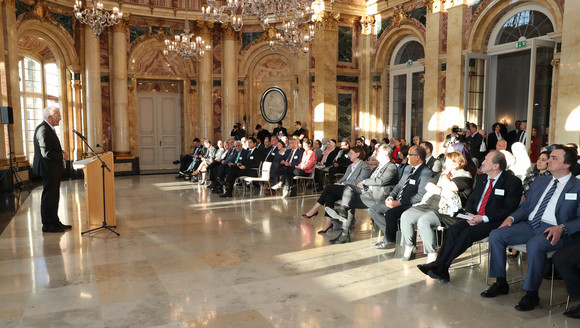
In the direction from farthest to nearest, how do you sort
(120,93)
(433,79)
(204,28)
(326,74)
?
(204,28) < (120,93) < (326,74) < (433,79)

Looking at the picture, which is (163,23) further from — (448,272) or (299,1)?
(448,272)

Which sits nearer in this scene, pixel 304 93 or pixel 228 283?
pixel 228 283

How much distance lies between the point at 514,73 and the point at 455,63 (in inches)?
92.3

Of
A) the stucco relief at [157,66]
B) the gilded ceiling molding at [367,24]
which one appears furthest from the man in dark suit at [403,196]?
the stucco relief at [157,66]

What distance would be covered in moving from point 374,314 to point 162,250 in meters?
A: 2.82

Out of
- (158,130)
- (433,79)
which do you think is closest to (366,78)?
(433,79)

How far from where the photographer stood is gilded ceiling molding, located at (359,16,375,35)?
13664mm

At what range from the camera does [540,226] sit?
387cm

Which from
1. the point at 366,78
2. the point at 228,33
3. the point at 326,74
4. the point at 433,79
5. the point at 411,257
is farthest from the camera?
the point at 228,33

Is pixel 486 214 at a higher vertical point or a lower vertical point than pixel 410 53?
lower

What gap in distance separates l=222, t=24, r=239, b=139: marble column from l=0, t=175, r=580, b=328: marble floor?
8.50 meters

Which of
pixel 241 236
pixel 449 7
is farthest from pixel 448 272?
pixel 449 7

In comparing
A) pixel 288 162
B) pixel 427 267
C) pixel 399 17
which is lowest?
pixel 427 267

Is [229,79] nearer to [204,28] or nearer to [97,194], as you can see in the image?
[204,28]
